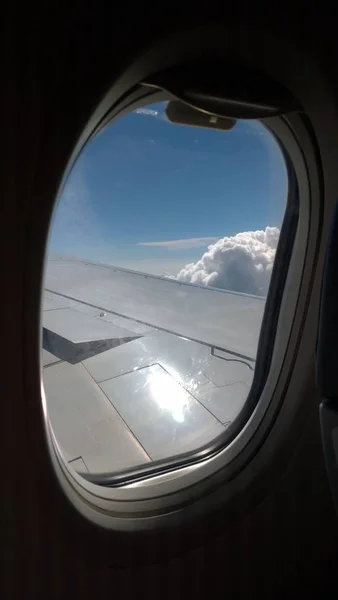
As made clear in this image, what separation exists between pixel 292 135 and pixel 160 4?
1.45 feet

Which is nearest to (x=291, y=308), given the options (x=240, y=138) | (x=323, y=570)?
(x=240, y=138)

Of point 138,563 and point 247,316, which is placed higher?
point 247,316

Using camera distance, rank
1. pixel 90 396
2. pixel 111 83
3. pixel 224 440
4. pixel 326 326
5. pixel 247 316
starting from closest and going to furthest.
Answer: pixel 111 83 → pixel 326 326 → pixel 224 440 → pixel 90 396 → pixel 247 316

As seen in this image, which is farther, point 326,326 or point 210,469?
point 210,469

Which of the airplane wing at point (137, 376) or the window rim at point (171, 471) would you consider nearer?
the window rim at point (171, 471)

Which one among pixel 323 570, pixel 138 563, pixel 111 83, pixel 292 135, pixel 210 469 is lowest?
pixel 323 570

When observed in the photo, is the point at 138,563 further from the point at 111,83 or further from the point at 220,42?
the point at 220,42

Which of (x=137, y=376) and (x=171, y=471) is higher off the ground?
(x=137, y=376)

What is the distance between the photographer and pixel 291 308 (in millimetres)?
1097

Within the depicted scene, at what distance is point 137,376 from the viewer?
1529 mm

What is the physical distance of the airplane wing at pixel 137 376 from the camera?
48.1 inches

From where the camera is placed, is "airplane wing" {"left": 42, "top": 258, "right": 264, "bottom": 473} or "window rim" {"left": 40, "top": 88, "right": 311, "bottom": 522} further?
"airplane wing" {"left": 42, "top": 258, "right": 264, "bottom": 473}

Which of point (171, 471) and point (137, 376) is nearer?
point (171, 471)

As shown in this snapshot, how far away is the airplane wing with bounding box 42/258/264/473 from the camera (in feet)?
4.01
